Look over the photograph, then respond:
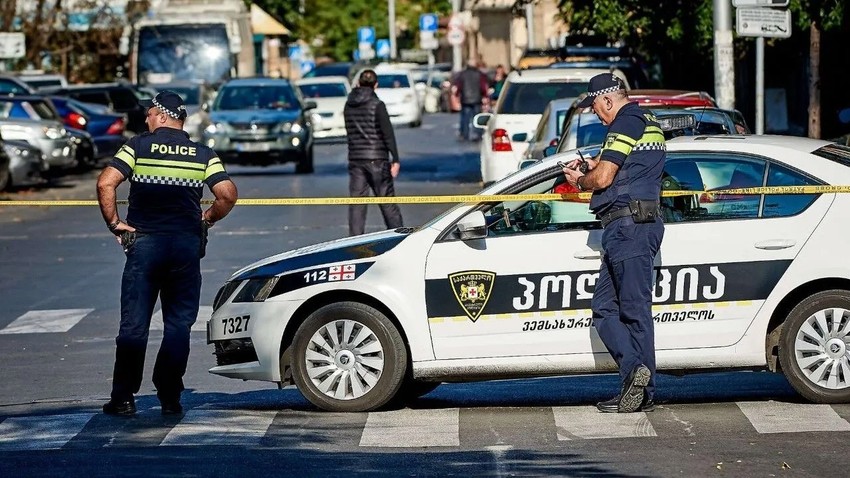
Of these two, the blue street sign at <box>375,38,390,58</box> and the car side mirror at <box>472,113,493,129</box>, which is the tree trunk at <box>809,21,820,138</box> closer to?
the car side mirror at <box>472,113,493,129</box>

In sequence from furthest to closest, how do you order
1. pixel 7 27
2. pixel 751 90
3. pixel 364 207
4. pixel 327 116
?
pixel 7 27
pixel 327 116
pixel 751 90
pixel 364 207

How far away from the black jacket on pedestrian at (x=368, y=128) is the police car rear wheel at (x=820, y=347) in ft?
28.8

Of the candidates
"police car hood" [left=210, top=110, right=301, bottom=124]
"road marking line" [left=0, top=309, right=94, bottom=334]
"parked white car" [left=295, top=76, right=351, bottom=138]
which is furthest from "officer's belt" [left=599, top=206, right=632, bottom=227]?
"parked white car" [left=295, top=76, right=351, bottom=138]

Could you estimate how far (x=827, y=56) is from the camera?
87.8ft

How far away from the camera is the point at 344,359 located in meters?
9.74

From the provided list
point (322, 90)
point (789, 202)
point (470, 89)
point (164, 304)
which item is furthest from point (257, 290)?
point (322, 90)

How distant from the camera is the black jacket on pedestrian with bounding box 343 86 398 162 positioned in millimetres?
17922

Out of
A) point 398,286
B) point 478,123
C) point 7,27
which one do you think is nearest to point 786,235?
point 398,286

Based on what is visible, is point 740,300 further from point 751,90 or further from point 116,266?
point 751,90

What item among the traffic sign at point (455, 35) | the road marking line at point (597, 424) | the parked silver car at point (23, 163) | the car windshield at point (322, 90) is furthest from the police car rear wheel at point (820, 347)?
the traffic sign at point (455, 35)

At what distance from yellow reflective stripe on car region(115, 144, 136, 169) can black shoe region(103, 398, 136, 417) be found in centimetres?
133

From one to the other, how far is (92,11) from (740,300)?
146 ft

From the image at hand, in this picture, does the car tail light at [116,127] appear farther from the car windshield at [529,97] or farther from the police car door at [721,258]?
the police car door at [721,258]

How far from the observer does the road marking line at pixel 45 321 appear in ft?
46.5
